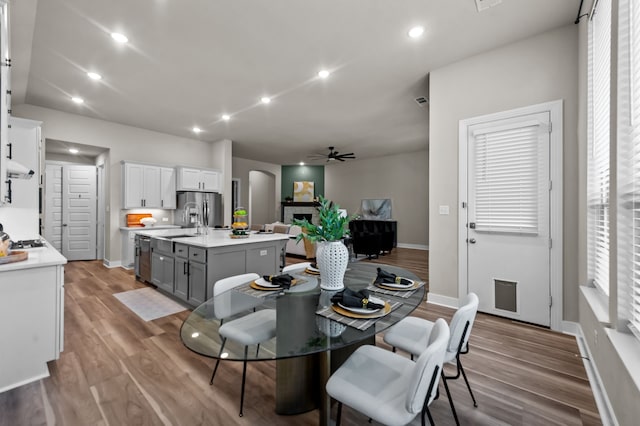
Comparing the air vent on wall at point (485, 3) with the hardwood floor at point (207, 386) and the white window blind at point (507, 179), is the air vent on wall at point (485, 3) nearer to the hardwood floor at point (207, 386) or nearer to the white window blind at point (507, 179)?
the white window blind at point (507, 179)

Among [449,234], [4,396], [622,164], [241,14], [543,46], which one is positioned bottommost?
[4,396]

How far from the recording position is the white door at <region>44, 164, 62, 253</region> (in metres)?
6.17

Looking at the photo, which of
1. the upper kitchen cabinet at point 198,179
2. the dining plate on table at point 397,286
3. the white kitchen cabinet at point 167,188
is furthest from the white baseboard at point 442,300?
the white kitchen cabinet at point 167,188

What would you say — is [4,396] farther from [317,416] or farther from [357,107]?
[357,107]

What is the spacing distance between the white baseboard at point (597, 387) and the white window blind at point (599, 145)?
0.59 metres

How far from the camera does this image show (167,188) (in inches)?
254

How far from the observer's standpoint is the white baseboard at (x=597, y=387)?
1.59 metres

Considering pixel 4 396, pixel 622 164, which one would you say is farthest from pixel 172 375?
pixel 622 164

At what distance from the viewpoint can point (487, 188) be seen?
313 cm

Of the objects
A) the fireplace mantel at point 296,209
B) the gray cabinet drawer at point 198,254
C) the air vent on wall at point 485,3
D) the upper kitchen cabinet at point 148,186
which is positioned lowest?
the gray cabinet drawer at point 198,254

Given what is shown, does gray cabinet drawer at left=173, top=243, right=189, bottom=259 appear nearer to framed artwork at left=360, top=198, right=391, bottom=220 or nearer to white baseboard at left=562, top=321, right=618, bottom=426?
white baseboard at left=562, top=321, right=618, bottom=426

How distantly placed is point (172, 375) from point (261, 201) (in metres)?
9.72

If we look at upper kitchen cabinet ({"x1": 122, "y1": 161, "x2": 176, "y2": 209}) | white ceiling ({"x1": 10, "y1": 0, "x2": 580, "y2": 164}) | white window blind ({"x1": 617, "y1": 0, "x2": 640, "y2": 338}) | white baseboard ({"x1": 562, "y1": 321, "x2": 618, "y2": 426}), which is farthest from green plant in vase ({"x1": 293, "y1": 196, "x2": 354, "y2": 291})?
upper kitchen cabinet ({"x1": 122, "y1": 161, "x2": 176, "y2": 209})

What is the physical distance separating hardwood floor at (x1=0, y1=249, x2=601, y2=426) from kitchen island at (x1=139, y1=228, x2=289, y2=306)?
61 cm
